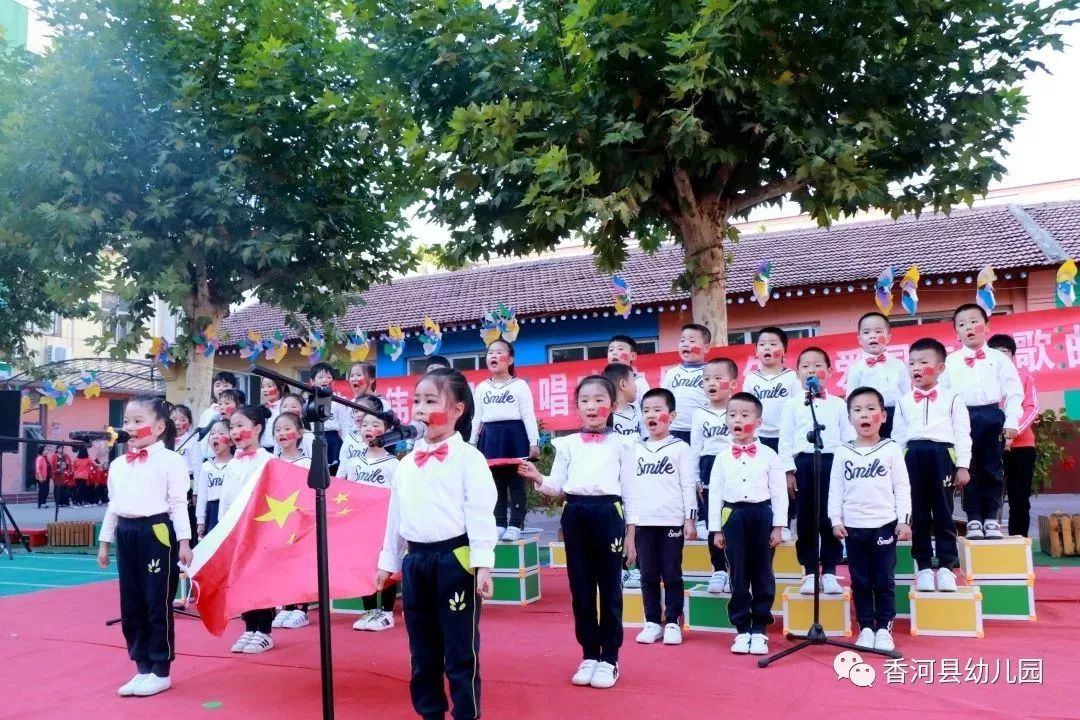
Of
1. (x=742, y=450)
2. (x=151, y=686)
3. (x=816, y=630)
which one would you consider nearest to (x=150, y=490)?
(x=151, y=686)

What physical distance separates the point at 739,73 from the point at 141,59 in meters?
6.97

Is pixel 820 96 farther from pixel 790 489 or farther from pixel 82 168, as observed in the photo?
pixel 82 168

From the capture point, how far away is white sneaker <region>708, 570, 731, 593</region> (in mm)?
5895

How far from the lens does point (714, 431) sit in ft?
21.0

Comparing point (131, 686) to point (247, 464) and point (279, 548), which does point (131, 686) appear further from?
point (247, 464)

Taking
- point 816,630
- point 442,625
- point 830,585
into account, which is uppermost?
point 442,625

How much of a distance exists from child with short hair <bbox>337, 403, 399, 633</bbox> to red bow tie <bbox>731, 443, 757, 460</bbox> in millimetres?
2386

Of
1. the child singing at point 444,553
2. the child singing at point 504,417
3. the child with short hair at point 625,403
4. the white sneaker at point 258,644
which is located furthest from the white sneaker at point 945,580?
the white sneaker at point 258,644

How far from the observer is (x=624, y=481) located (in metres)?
4.97

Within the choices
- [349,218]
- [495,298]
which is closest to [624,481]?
[349,218]

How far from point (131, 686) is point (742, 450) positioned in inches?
147

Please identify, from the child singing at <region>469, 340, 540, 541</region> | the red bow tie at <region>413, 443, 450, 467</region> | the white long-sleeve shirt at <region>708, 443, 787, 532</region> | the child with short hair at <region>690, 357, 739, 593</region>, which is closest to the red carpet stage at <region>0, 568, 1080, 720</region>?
the child with short hair at <region>690, 357, 739, 593</region>

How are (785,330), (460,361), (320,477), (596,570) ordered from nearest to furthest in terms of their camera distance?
(320,477), (596,570), (785,330), (460,361)

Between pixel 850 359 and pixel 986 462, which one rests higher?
pixel 850 359
